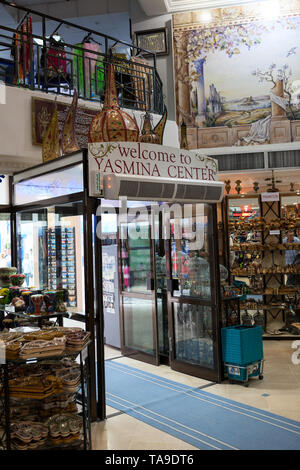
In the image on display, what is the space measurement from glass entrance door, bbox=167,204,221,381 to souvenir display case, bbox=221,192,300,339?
2.14 metres

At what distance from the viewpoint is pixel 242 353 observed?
5.05m

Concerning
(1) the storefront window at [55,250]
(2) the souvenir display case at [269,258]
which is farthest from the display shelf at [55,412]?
(2) the souvenir display case at [269,258]

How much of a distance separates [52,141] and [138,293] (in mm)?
2681

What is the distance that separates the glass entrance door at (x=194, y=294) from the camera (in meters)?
5.32

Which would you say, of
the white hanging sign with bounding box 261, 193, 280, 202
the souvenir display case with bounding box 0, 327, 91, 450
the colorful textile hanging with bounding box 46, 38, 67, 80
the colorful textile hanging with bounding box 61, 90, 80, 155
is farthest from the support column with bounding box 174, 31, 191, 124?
the souvenir display case with bounding box 0, 327, 91, 450

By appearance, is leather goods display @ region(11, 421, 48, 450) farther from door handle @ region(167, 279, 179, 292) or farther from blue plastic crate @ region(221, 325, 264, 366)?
door handle @ region(167, 279, 179, 292)

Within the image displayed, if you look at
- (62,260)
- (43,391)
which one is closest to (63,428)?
(43,391)

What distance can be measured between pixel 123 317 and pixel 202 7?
5671mm

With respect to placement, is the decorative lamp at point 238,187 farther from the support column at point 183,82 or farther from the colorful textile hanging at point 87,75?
the colorful textile hanging at point 87,75

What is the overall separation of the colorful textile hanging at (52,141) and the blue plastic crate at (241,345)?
112 inches

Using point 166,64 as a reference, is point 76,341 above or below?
below

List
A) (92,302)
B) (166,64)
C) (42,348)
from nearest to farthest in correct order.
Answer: (42,348) → (92,302) → (166,64)

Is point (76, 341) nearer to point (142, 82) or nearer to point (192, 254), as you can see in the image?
point (192, 254)
